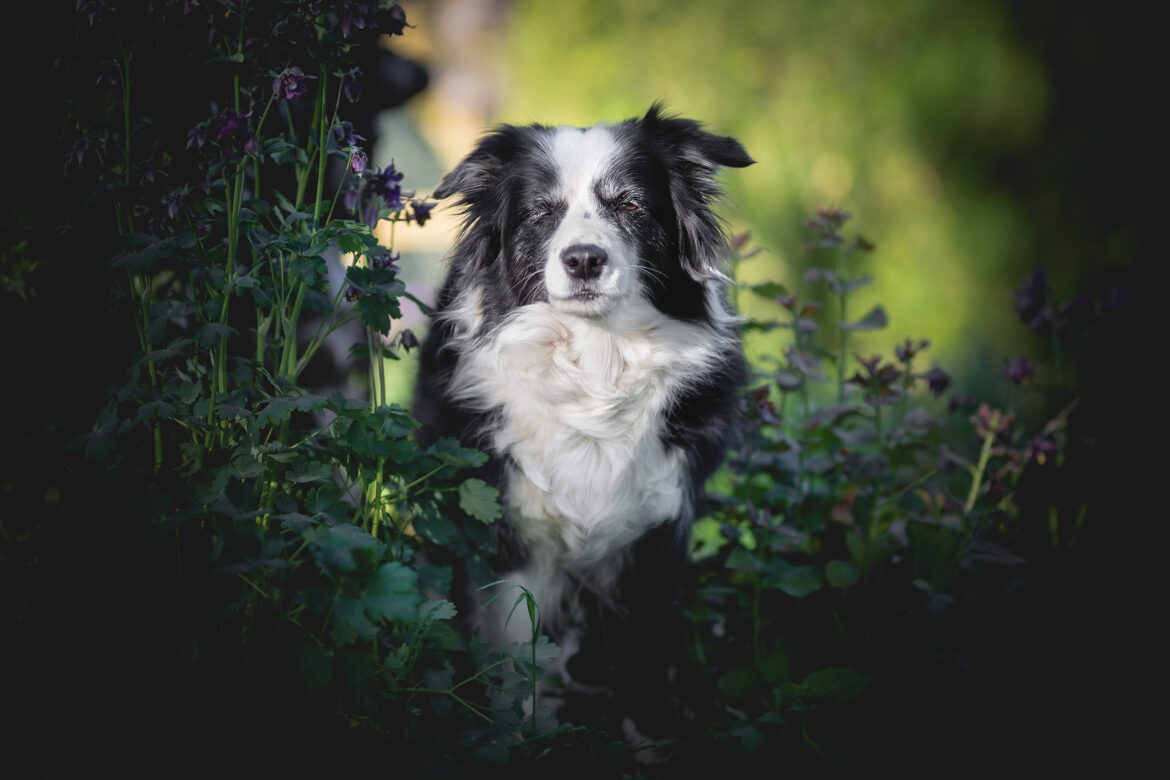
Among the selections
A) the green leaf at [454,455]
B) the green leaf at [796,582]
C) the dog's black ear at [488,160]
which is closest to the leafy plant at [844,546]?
the green leaf at [796,582]

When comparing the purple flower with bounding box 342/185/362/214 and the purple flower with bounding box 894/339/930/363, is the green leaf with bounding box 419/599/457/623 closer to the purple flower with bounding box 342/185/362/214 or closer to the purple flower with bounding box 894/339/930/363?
the purple flower with bounding box 342/185/362/214

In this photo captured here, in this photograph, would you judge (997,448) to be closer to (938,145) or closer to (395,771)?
(395,771)

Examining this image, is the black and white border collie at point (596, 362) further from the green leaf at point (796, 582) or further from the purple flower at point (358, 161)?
the purple flower at point (358, 161)

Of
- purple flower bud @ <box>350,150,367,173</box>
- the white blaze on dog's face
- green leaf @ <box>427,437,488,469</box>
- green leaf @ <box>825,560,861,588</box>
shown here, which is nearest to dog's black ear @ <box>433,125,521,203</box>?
the white blaze on dog's face

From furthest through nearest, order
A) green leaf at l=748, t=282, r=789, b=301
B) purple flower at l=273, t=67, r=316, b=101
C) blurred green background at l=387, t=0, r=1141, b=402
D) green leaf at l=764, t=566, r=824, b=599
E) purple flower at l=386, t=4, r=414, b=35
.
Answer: blurred green background at l=387, t=0, r=1141, b=402
green leaf at l=748, t=282, r=789, b=301
green leaf at l=764, t=566, r=824, b=599
purple flower at l=386, t=4, r=414, b=35
purple flower at l=273, t=67, r=316, b=101

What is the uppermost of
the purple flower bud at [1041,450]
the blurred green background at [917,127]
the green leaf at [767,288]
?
the blurred green background at [917,127]

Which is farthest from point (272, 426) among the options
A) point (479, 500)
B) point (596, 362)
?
point (596, 362)

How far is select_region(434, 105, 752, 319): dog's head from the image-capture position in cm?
229

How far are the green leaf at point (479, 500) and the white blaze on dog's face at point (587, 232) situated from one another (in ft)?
1.93

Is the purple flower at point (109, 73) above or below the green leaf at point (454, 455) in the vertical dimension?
above

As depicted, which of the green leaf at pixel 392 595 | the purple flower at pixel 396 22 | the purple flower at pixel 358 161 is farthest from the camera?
the purple flower at pixel 396 22

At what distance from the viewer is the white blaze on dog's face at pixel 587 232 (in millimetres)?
2100

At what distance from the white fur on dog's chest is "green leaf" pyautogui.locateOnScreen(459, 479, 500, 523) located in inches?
15.2

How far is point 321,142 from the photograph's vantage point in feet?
5.57
